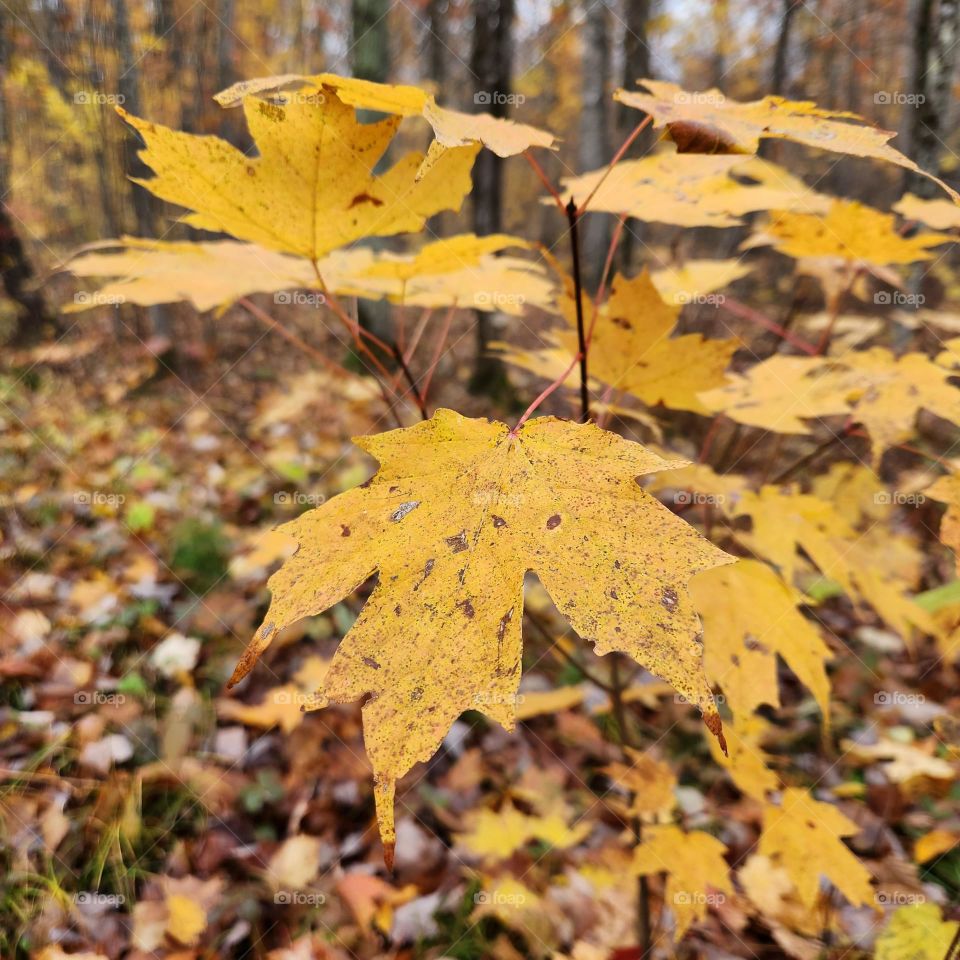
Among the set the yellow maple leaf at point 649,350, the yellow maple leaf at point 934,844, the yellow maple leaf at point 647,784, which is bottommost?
→ the yellow maple leaf at point 934,844

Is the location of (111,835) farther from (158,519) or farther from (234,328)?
(234,328)

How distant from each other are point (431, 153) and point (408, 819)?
1.95 m

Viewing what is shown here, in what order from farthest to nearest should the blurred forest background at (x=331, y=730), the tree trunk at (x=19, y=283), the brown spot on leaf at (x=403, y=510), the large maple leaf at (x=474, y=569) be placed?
the tree trunk at (x=19, y=283) → the blurred forest background at (x=331, y=730) → the brown spot on leaf at (x=403, y=510) → the large maple leaf at (x=474, y=569)

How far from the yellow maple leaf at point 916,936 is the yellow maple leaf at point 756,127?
1296 millimetres

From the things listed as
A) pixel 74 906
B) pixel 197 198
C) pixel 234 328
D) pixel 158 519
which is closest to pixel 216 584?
pixel 158 519

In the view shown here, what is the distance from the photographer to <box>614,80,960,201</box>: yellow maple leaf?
0.67m

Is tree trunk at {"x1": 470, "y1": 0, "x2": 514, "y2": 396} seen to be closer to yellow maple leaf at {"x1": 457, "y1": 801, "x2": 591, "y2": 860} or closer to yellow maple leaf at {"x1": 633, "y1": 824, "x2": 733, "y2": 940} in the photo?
yellow maple leaf at {"x1": 457, "y1": 801, "x2": 591, "y2": 860}

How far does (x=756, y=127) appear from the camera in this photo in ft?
2.39

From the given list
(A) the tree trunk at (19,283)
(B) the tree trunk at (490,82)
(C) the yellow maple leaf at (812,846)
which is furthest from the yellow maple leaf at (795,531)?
(A) the tree trunk at (19,283)

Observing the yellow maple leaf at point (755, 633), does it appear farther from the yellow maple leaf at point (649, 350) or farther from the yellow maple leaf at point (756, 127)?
the yellow maple leaf at point (756, 127)

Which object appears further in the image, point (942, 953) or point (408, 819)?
point (408, 819)

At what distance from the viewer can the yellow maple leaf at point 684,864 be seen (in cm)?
126

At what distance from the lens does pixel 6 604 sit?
7.87ft

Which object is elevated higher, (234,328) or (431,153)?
(431,153)
